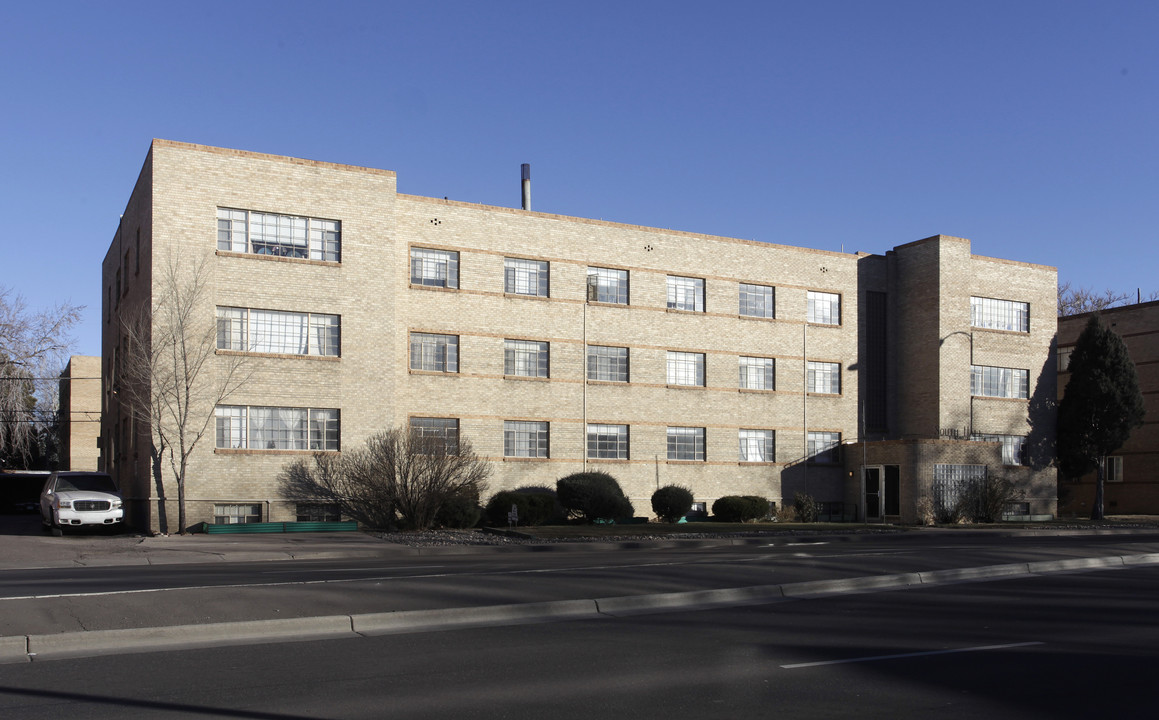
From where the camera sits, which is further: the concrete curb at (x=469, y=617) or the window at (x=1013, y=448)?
the window at (x=1013, y=448)

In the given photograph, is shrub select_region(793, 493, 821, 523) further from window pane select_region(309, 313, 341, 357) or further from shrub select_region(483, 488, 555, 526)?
window pane select_region(309, 313, 341, 357)

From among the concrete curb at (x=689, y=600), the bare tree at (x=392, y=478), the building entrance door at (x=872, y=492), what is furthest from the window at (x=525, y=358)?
the concrete curb at (x=689, y=600)

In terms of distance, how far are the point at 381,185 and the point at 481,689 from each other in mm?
27398

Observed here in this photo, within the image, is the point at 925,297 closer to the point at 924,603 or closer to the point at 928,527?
the point at 928,527

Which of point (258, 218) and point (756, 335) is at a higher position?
point (258, 218)

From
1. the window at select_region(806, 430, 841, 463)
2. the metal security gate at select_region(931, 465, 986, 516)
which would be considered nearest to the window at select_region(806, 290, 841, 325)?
the window at select_region(806, 430, 841, 463)

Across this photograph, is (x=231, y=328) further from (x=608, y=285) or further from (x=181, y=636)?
(x=181, y=636)

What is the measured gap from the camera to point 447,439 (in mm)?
32344

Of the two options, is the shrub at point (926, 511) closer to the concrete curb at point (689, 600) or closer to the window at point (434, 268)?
the window at point (434, 268)

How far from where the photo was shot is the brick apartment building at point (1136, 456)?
5116 cm

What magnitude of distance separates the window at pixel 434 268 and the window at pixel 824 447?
1707 centimetres

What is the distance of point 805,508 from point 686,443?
5671 millimetres

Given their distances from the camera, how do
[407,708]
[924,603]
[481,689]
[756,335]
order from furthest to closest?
[756,335]
[924,603]
[481,689]
[407,708]

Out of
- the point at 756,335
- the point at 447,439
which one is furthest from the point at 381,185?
the point at 756,335
